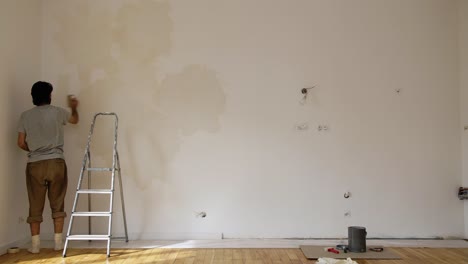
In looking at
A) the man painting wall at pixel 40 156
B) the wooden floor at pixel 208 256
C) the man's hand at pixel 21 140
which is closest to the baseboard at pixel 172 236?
the wooden floor at pixel 208 256

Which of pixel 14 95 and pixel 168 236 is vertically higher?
pixel 14 95

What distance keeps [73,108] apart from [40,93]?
1.69ft

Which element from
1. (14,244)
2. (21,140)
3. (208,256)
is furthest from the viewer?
(14,244)

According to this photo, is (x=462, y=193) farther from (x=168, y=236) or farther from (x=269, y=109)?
(x=168, y=236)

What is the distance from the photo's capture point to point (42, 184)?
420cm

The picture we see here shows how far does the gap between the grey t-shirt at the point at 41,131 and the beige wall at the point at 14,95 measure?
0.74 ft

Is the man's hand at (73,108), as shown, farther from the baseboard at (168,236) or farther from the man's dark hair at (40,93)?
the baseboard at (168,236)

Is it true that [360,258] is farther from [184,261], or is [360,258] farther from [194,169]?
[194,169]

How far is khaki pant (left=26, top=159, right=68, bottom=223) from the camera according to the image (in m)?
4.16

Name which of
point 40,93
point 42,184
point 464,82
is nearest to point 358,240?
point 464,82

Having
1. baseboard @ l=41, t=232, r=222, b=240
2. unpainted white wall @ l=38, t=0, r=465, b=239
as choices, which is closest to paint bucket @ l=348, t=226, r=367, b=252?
unpainted white wall @ l=38, t=0, r=465, b=239

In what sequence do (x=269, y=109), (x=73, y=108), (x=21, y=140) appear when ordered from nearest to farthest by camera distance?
(x=21, y=140), (x=73, y=108), (x=269, y=109)

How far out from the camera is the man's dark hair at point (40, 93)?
13.8 feet

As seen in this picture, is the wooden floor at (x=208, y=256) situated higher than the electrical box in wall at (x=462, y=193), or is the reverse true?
the electrical box in wall at (x=462, y=193)
